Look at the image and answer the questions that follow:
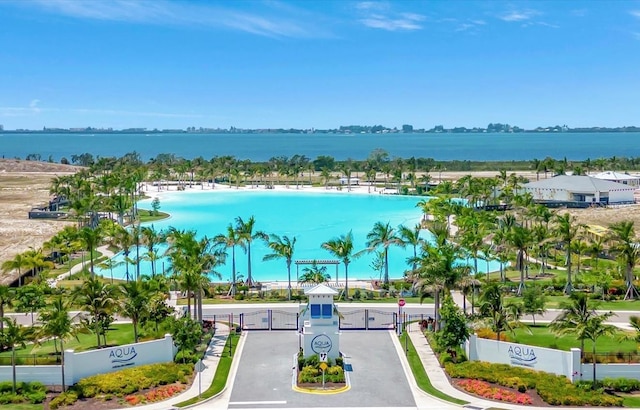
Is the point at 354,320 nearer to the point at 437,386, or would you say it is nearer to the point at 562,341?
the point at 437,386

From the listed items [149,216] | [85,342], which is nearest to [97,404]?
[85,342]

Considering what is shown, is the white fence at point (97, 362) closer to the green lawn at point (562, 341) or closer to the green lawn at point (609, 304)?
the green lawn at point (562, 341)

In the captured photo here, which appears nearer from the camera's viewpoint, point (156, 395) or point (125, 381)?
point (156, 395)

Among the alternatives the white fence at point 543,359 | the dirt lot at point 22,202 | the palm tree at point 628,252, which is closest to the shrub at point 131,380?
the white fence at point 543,359

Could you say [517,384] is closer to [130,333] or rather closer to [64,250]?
[130,333]

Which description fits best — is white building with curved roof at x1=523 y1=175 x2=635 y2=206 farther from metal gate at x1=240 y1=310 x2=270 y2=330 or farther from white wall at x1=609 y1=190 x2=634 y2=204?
metal gate at x1=240 y1=310 x2=270 y2=330

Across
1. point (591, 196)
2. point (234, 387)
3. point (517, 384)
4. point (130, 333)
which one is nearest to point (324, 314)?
point (234, 387)
